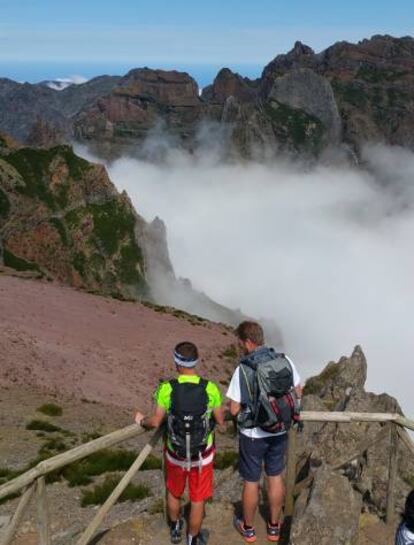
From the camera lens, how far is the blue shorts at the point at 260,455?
30.1 feet

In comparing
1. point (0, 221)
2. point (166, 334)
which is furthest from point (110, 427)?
point (0, 221)

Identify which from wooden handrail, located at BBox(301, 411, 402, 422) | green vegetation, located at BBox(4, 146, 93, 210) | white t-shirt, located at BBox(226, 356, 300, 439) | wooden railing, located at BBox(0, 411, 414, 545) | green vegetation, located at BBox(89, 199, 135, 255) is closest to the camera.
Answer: wooden railing, located at BBox(0, 411, 414, 545)

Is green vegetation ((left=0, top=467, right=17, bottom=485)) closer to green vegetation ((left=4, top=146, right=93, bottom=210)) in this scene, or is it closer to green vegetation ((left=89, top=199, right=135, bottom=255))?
green vegetation ((left=4, top=146, right=93, bottom=210))

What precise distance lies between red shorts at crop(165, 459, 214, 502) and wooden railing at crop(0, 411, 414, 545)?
50 cm

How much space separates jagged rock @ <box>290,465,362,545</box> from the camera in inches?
344

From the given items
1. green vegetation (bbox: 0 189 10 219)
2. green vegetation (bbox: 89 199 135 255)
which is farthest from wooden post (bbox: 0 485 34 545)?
green vegetation (bbox: 89 199 135 255)

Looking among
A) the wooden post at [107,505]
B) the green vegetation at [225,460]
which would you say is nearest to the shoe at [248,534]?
the wooden post at [107,505]

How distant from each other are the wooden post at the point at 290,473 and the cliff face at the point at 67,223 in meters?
70.8

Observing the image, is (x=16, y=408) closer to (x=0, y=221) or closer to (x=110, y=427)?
(x=110, y=427)

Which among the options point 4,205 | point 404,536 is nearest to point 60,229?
point 4,205

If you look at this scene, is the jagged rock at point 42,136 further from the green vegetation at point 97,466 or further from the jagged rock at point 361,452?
the green vegetation at point 97,466

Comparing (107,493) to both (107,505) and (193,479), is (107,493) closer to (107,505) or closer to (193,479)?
(107,505)

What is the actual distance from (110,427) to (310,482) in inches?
607

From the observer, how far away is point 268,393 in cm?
872
